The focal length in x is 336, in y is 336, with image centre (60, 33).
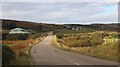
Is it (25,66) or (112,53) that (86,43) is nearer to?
(112,53)

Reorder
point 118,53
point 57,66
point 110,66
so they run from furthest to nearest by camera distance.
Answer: point 118,53, point 57,66, point 110,66

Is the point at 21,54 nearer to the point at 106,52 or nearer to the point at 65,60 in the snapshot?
the point at 65,60

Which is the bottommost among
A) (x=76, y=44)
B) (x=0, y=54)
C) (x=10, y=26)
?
(x=10, y=26)

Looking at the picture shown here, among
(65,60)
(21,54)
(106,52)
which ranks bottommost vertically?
(21,54)

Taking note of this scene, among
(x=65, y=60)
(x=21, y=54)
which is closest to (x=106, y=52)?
(x=65, y=60)

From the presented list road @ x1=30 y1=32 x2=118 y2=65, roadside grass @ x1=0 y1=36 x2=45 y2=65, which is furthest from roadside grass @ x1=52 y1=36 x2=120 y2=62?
roadside grass @ x1=0 y1=36 x2=45 y2=65

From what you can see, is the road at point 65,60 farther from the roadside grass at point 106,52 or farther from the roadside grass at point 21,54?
the roadside grass at point 106,52

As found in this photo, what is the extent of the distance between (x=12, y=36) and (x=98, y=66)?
9179 centimetres

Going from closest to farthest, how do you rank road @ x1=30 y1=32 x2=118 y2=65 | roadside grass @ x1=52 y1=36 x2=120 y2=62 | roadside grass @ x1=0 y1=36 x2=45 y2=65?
1. road @ x1=30 y1=32 x2=118 y2=65
2. roadside grass @ x1=0 y1=36 x2=45 y2=65
3. roadside grass @ x1=52 y1=36 x2=120 y2=62

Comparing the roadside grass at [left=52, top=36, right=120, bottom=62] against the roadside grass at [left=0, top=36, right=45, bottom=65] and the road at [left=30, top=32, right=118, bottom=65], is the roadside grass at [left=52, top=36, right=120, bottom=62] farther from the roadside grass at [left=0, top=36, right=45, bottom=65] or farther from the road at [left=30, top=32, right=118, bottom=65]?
the roadside grass at [left=0, top=36, right=45, bottom=65]

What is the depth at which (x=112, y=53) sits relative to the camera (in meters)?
32.2

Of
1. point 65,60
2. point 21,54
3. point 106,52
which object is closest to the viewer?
point 65,60

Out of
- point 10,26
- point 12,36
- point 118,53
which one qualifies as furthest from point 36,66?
point 10,26

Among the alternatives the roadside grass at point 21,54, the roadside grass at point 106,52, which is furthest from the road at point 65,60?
the roadside grass at point 106,52
